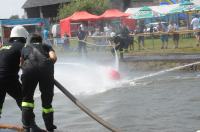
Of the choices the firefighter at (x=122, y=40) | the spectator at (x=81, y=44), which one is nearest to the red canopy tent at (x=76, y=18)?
the spectator at (x=81, y=44)

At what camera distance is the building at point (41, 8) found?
75500mm

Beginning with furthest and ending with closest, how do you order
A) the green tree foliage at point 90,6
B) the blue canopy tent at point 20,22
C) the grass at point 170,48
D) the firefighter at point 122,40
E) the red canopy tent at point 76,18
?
1. the green tree foliage at point 90,6
2. the red canopy tent at point 76,18
3. the blue canopy tent at point 20,22
4. the grass at point 170,48
5. the firefighter at point 122,40

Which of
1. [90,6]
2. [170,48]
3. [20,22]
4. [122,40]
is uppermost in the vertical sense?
[90,6]

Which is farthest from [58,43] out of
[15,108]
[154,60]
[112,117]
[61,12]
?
[61,12]

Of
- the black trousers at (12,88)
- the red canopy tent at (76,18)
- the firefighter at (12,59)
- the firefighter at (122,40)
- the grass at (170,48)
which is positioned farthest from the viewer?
the red canopy tent at (76,18)

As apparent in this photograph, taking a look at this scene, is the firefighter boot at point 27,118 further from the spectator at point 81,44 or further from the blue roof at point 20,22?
the blue roof at point 20,22

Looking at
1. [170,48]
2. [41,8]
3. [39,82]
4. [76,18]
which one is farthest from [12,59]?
[41,8]

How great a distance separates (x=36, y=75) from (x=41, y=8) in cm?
7111

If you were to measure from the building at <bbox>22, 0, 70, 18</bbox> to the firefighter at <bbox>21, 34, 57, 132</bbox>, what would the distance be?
215 feet

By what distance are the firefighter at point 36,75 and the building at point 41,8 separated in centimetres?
6567

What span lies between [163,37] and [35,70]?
56.6 ft

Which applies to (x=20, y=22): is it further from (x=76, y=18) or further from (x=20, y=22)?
(x=76, y=18)

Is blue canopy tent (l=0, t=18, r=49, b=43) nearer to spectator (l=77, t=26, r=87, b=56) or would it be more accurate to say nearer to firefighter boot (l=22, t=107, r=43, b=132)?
spectator (l=77, t=26, r=87, b=56)

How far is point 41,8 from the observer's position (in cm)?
7806
